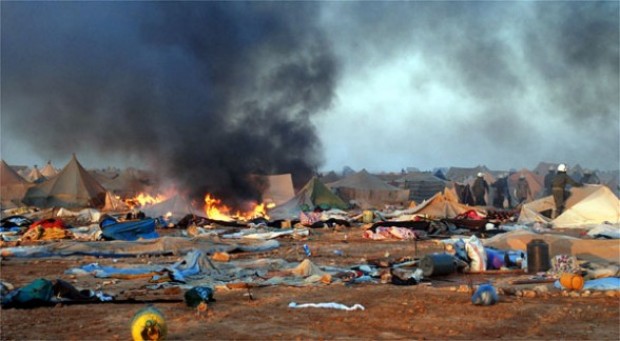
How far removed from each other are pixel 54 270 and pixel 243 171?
19.3m

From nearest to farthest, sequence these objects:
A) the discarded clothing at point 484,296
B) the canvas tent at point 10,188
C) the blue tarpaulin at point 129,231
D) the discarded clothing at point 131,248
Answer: the discarded clothing at point 484,296 → the discarded clothing at point 131,248 → the blue tarpaulin at point 129,231 → the canvas tent at point 10,188

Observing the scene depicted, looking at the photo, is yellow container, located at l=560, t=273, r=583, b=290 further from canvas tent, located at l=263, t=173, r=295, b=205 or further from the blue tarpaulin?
canvas tent, located at l=263, t=173, r=295, b=205

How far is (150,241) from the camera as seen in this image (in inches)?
553

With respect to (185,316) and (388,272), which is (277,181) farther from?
(185,316)

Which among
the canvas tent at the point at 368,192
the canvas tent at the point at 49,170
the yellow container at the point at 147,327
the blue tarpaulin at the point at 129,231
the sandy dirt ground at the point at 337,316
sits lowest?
the sandy dirt ground at the point at 337,316

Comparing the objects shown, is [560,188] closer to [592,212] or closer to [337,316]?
[592,212]

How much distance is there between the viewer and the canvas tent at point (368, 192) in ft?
122

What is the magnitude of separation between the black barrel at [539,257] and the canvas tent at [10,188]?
83.1 ft

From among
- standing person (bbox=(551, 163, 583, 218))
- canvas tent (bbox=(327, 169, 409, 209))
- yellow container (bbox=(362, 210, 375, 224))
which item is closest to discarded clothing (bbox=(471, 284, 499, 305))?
standing person (bbox=(551, 163, 583, 218))

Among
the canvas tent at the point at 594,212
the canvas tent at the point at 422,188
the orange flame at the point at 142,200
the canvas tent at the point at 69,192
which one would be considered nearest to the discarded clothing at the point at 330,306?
the canvas tent at the point at 594,212

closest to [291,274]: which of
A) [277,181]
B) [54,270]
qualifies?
[54,270]

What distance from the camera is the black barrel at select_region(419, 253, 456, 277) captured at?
10.0 metres

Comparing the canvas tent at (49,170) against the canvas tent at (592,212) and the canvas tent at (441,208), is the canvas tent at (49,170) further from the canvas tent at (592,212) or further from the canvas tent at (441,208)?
the canvas tent at (592,212)

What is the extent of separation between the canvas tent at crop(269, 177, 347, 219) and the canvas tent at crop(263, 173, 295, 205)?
3.20ft
